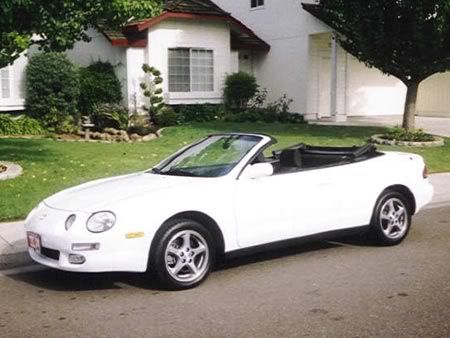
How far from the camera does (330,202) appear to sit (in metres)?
6.90

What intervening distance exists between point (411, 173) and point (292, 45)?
57.9 ft

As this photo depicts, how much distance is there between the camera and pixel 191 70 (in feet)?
75.5

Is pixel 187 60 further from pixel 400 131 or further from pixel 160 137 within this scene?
pixel 400 131

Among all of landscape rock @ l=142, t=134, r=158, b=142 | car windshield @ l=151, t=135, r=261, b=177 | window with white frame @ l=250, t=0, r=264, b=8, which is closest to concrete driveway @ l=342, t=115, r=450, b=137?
window with white frame @ l=250, t=0, r=264, b=8

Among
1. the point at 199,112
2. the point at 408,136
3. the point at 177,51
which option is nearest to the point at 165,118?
the point at 199,112

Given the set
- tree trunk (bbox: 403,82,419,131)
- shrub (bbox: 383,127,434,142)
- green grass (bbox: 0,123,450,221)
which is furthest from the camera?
tree trunk (bbox: 403,82,419,131)

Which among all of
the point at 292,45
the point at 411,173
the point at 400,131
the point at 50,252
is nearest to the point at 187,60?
the point at 292,45

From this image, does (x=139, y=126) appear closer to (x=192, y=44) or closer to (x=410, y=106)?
(x=192, y=44)

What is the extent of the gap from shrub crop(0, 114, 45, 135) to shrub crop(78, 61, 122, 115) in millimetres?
1923

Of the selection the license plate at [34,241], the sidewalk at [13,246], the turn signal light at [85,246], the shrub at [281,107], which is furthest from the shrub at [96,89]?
the turn signal light at [85,246]

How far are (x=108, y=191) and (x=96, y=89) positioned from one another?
15.3 metres

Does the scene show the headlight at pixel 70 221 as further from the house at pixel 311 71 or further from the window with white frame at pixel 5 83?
the house at pixel 311 71

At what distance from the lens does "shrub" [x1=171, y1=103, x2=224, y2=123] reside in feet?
72.3

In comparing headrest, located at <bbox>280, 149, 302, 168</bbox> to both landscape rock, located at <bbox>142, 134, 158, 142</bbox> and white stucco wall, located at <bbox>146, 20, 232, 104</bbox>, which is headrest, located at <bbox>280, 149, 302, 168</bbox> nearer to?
landscape rock, located at <bbox>142, 134, 158, 142</bbox>
